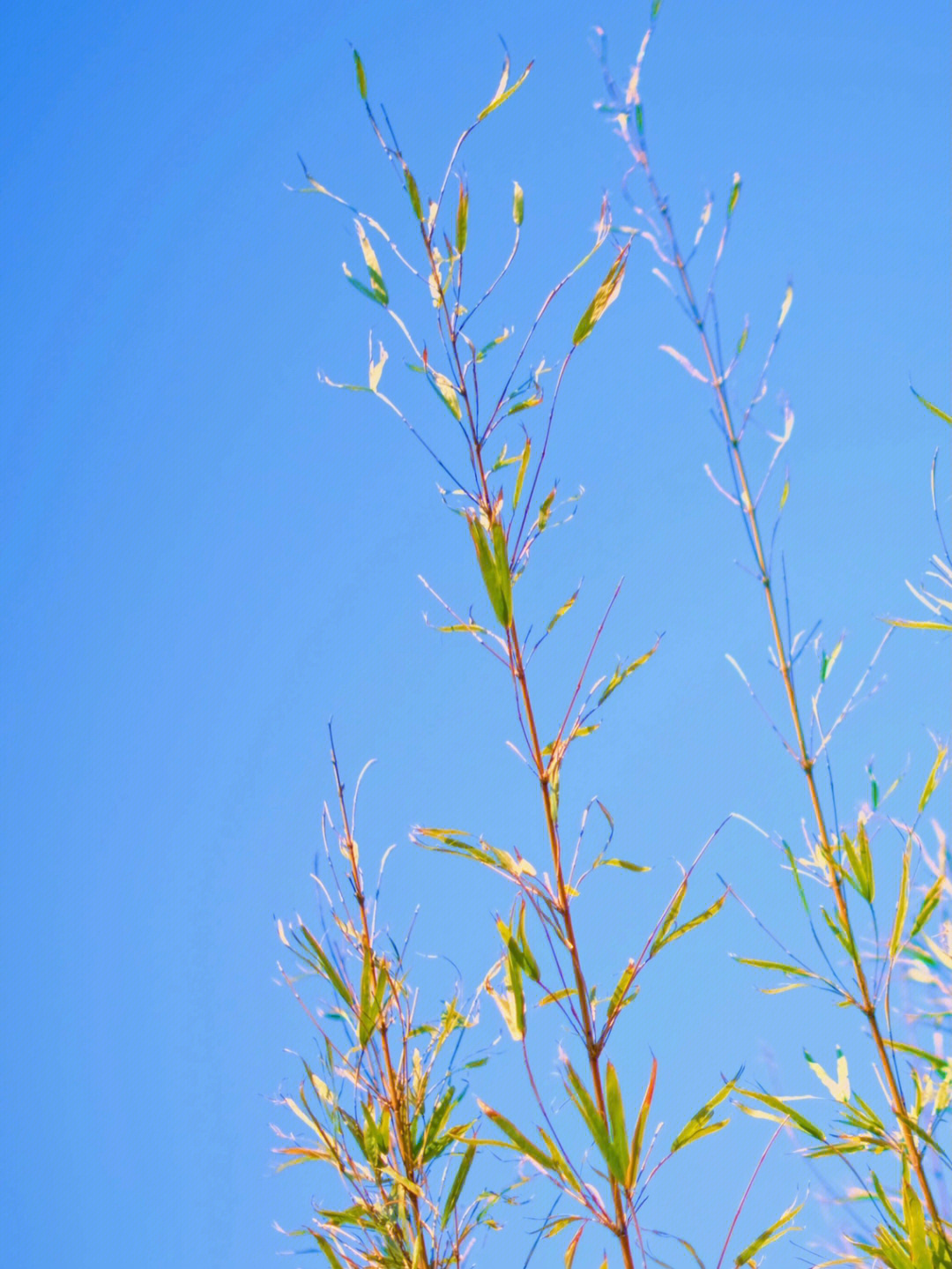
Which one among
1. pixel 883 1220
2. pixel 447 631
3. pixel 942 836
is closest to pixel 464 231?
pixel 447 631

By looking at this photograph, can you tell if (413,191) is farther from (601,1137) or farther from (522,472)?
(601,1137)

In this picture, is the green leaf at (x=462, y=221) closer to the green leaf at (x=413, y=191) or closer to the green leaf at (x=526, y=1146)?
the green leaf at (x=413, y=191)

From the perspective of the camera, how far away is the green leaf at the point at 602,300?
1421mm

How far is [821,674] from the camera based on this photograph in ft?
4.46

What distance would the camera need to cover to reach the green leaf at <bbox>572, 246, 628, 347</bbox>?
4.66 feet

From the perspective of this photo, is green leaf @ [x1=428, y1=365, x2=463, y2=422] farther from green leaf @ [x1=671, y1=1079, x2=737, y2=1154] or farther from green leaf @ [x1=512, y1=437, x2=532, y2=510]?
green leaf @ [x1=671, y1=1079, x2=737, y2=1154]

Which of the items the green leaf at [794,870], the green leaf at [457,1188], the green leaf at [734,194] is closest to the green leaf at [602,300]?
the green leaf at [734,194]

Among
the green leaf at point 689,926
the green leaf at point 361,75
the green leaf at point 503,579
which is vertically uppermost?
the green leaf at point 361,75

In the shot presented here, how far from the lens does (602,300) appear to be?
143 centimetres

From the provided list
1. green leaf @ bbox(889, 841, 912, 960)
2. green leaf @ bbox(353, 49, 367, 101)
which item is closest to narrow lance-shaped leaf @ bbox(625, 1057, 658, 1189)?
green leaf @ bbox(889, 841, 912, 960)

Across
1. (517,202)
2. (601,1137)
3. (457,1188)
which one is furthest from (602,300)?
(457,1188)

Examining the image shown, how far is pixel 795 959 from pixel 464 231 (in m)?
1.04

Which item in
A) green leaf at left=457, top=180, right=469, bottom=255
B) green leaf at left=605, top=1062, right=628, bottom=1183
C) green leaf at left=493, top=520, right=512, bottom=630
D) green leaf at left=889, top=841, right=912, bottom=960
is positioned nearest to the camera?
green leaf at left=605, top=1062, right=628, bottom=1183

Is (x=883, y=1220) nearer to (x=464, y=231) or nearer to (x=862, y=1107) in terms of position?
(x=862, y=1107)
